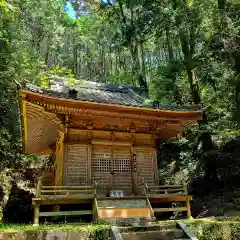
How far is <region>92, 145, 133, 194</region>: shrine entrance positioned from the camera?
11.4 metres

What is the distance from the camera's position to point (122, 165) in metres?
11.9

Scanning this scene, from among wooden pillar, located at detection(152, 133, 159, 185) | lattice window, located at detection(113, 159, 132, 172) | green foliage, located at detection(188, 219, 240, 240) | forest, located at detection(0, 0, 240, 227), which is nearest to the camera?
green foliage, located at detection(188, 219, 240, 240)

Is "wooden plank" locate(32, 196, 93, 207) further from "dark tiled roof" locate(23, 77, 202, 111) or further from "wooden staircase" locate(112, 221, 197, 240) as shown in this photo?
"dark tiled roof" locate(23, 77, 202, 111)

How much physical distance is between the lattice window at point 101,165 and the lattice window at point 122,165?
0.84ft

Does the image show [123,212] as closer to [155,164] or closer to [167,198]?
[167,198]

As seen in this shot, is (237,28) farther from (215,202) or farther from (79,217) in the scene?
(79,217)

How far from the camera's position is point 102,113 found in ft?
35.8

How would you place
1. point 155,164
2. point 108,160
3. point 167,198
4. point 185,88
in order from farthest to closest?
point 185,88, point 155,164, point 108,160, point 167,198

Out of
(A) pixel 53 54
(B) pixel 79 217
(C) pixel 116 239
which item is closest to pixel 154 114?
(B) pixel 79 217

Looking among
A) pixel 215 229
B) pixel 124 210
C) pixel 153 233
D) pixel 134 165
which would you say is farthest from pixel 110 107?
pixel 215 229

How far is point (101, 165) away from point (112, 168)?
0.46 metres

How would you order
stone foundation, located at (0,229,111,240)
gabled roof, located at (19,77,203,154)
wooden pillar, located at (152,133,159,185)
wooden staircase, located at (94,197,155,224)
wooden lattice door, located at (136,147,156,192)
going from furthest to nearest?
1. wooden pillar, located at (152,133,159,185)
2. wooden lattice door, located at (136,147,156,192)
3. gabled roof, located at (19,77,203,154)
4. wooden staircase, located at (94,197,155,224)
5. stone foundation, located at (0,229,111,240)

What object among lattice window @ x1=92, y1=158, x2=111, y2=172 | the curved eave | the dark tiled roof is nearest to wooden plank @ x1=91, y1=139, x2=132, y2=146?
lattice window @ x1=92, y1=158, x2=111, y2=172

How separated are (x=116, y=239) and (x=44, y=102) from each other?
5107mm
